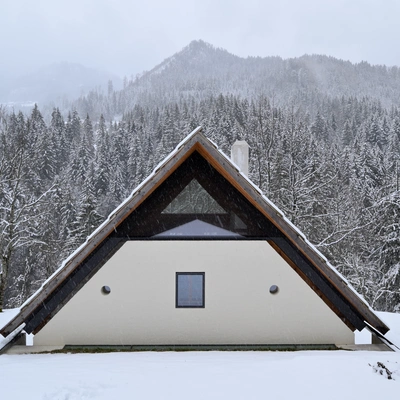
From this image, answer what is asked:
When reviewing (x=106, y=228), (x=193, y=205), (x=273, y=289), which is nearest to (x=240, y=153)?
(x=193, y=205)

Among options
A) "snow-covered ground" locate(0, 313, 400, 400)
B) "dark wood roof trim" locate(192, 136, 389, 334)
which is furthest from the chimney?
"snow-covered ground" locate(0, 313, 400, 400)

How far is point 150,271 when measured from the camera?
7.27m

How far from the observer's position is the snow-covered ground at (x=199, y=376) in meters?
5.06

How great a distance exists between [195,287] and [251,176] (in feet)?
58.6

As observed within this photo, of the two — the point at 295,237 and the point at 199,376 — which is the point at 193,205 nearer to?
the point at 295,237

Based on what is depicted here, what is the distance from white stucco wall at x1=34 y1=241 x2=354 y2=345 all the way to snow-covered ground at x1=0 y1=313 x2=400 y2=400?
625 millimetres

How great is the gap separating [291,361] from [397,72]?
749 ft

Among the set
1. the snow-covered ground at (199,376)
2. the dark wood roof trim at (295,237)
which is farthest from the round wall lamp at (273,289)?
the snow-covered ground at (199,376)

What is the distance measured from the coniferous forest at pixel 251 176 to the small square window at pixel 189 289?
9.13 metres

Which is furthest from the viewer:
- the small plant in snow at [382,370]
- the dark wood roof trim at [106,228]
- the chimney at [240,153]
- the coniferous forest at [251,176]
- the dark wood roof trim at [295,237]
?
the coniferous forest at [251,176]

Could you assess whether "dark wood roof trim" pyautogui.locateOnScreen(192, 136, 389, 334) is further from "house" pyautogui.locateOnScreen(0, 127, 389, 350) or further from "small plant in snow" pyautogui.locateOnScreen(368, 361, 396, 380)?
"small plant in snow" pyautogui.locateOnScreen(368, 361, 396, 380)

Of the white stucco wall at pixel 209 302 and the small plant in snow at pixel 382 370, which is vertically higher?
the white stucco wall at pixel 209 302

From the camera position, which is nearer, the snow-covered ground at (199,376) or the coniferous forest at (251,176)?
the snow-covered ground at (199,376)

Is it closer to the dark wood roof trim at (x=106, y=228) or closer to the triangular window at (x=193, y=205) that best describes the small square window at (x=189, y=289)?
the triangular window at (x=193, y=205)
